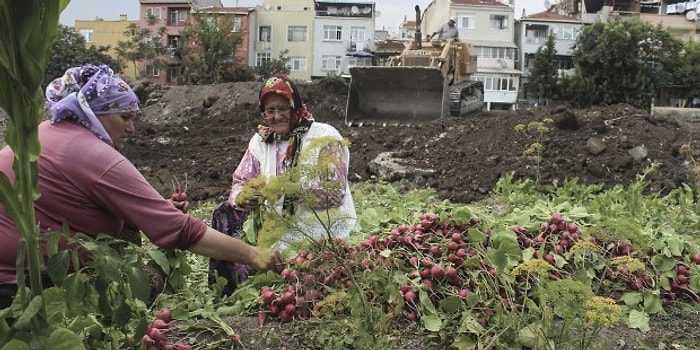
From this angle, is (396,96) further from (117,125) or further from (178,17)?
(178,17)

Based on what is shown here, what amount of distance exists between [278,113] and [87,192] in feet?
5.41

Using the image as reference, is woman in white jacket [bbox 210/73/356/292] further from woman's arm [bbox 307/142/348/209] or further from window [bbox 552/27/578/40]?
window [bbox 552/27/578/40]

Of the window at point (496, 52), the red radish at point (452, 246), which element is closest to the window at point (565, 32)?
the window at point (496, 52)

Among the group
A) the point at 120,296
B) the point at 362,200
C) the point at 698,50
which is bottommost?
the point at 362,200

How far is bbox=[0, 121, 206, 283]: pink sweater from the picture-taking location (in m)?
2.65

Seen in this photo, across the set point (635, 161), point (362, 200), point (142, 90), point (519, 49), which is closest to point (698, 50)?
point (519, 49)

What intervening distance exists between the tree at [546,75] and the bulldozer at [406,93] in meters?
31.0

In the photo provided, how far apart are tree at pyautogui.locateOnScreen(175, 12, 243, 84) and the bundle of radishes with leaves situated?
1527 inches

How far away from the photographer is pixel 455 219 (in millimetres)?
3219

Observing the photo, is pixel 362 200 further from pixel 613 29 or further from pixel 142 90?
pixel 613 29

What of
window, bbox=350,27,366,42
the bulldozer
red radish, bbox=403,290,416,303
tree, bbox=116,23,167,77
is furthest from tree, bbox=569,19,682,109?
red radish, bbox=403,290,416,303

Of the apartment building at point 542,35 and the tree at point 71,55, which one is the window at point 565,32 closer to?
the apartment building at point 542,35

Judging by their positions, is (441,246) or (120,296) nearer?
(120,296)

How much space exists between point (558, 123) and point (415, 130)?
3.02 m
